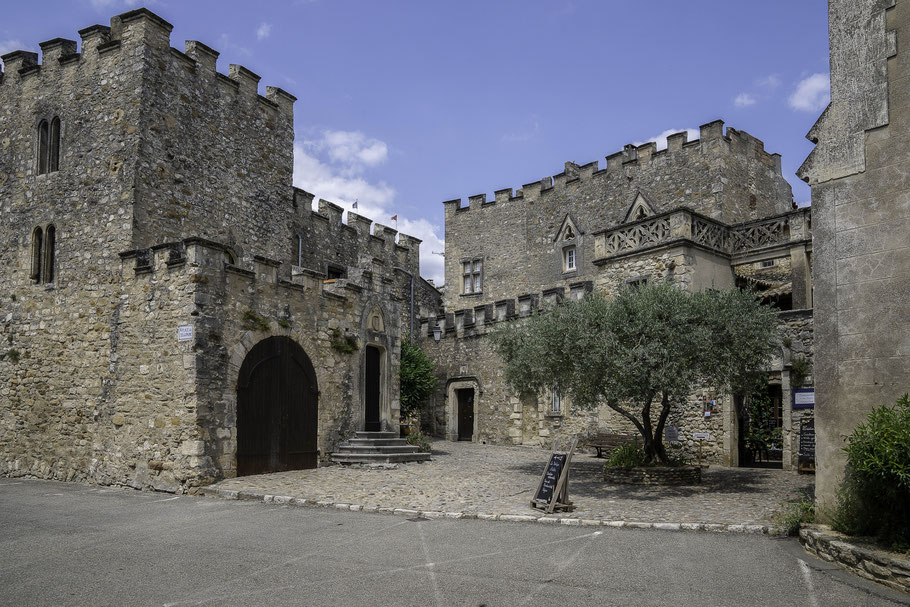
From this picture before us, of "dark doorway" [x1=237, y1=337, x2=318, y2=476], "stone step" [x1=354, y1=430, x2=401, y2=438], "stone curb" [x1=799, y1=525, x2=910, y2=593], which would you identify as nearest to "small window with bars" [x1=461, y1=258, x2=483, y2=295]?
"stone step" [x1=354, y1=430, x2=401, y2=438]

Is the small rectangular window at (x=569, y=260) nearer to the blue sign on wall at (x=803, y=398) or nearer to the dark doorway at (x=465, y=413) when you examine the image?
the dark doorway at (x=465, y=413)

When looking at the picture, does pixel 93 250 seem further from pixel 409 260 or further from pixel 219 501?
pixel 409 260

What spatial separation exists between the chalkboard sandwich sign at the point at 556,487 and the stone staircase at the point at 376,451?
6.14 meters

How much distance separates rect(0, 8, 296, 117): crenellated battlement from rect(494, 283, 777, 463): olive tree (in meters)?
9.87

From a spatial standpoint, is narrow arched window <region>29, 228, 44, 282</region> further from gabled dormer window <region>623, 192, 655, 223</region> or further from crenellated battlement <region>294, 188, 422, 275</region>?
gabled dormer window <region>623, 192, 655, 223</region>

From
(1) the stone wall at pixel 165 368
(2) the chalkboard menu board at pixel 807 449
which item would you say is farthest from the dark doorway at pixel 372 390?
(2) the chalkboard menu board at pixel 807 449

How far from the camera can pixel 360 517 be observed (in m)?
10.0

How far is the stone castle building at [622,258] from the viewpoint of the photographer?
17.2 m

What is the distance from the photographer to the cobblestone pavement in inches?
396

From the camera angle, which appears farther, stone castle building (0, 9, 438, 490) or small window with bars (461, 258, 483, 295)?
small window with bars (461, 258, 483, 295)

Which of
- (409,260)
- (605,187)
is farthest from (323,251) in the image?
(605,187)

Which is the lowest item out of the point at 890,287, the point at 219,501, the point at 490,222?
the point at 219,501

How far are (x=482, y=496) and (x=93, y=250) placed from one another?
32.0 ft

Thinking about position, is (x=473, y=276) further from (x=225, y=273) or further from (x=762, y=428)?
(x=225, y=273)
